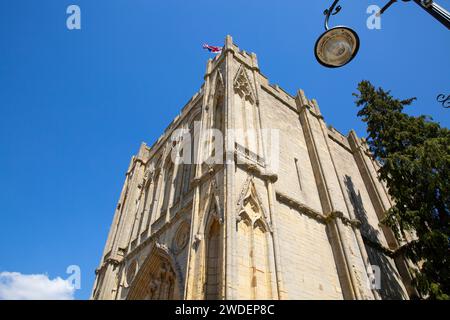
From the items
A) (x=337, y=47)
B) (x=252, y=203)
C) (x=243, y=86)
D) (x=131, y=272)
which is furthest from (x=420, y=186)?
(x=131, y=272)

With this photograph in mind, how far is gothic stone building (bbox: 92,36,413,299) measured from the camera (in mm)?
7922

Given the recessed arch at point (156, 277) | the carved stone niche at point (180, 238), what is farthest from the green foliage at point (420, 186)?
the recessed arch at point (156, 277)

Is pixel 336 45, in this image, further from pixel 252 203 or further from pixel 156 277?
pixel 156 277

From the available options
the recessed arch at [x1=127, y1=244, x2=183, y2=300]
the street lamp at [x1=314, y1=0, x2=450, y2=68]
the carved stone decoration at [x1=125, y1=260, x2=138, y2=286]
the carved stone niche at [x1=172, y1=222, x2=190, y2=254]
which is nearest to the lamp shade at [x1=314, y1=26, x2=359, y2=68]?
the street lamp at [x1=314, y1=0, x2=450, y2=68]

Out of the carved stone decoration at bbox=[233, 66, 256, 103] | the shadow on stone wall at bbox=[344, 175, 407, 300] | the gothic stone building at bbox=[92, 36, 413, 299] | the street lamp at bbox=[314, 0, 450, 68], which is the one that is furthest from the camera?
the carved stone decoration at bbox=[233, 66, 256, 103]

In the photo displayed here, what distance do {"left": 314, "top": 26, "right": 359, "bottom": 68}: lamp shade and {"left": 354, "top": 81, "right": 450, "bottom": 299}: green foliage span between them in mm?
7998

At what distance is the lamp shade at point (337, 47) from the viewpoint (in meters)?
4.48

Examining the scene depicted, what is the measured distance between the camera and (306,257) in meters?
9.60

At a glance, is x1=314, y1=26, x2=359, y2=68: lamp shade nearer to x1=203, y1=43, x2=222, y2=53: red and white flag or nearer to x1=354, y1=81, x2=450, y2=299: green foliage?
x1=354, y1=81, x2=450, y2=299: green foliage

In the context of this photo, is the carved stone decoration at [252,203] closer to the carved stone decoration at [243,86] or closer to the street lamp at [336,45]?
the street lamp at [336,45]

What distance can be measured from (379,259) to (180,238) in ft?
28.9

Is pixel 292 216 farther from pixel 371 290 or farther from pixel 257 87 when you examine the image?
pixel 257 87
